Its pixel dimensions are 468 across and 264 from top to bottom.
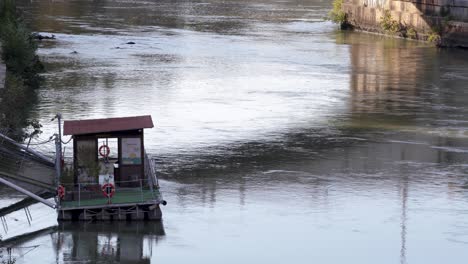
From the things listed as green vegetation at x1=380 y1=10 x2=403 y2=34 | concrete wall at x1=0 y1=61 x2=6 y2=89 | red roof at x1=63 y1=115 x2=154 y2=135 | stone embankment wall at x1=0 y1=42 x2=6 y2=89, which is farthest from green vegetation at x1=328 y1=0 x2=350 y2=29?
red roof at x1=63 y1=115 x2=154 y2=135

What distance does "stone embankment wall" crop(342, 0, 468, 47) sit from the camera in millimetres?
62562

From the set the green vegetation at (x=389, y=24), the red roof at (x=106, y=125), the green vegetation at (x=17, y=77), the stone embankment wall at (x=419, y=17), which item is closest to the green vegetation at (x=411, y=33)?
the stone embankment wall at (x=419, y=17)

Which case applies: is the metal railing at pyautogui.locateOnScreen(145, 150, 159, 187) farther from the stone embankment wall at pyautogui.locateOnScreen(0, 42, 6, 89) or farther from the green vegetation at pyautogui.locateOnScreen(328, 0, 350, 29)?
the green vegetation at pyautogui.locateOnScreen(328, 0, 350, 29)

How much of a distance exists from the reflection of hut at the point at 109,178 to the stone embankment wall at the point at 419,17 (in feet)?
136

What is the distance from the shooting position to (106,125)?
2333cm

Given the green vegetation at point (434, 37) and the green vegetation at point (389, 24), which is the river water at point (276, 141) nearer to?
the green vegetation at point (434, 37)

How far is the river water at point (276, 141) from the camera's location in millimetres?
21859

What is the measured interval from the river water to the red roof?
1.93m

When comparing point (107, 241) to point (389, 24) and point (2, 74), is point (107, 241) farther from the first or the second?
point (389, 24)

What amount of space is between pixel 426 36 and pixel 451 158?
34970 millimetres

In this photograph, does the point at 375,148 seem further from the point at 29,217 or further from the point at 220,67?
the point at 220,67

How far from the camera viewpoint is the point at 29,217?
23.3m

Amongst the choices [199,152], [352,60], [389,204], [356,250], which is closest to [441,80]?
[352,60]

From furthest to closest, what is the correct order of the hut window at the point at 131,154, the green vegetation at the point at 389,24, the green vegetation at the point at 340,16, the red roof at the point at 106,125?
the green vegetation at the point at 340,16, the green vegetation at the point at 389,24, the hut window at the point at 131,154, the red roof at the point at 106,125
